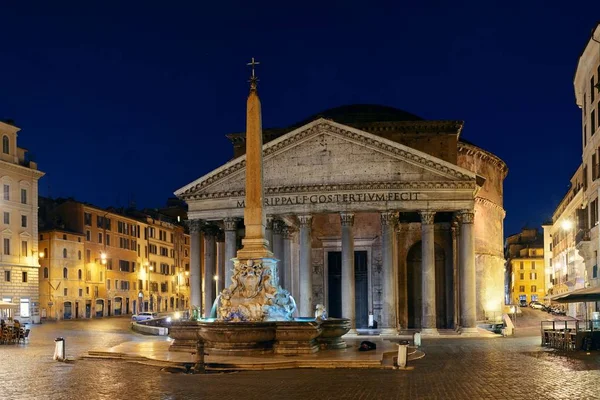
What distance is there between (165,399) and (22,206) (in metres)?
45.4

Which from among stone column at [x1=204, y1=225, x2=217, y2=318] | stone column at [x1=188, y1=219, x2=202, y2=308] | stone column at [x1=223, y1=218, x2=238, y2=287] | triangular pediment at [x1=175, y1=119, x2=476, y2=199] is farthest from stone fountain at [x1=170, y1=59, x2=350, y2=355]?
stone column at [x1=204, y1=225, x2=217, y2=318]

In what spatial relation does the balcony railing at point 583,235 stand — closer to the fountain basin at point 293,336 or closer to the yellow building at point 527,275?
the fountain basin at point 293,336

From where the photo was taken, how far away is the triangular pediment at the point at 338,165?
3872cm

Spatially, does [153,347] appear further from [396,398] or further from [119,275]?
[119,275]

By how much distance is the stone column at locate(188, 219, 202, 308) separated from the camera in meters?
42.7

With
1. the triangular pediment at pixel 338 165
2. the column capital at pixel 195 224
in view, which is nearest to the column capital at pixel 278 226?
the triangular pediment at pixel 338 165

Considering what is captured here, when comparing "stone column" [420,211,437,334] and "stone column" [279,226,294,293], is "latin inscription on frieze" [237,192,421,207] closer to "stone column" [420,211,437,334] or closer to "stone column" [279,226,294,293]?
"stone column" [420,211,437,334]

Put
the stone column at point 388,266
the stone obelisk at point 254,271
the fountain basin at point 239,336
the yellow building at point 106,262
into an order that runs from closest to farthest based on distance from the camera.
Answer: the fountain basin at point 239,336 → the stone obelisk at point 254,271 → the stone column at point 388,266 → the yellow building at point 106,262

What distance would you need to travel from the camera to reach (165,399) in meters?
14.6

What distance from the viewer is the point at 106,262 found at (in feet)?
238

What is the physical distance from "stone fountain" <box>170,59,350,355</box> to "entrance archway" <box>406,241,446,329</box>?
21328 millimetres

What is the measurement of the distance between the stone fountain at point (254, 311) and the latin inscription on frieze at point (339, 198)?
49.4 feet

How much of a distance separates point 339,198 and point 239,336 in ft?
61.3

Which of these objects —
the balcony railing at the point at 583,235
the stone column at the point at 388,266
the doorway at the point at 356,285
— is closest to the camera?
the stone column at the point at 388,266
